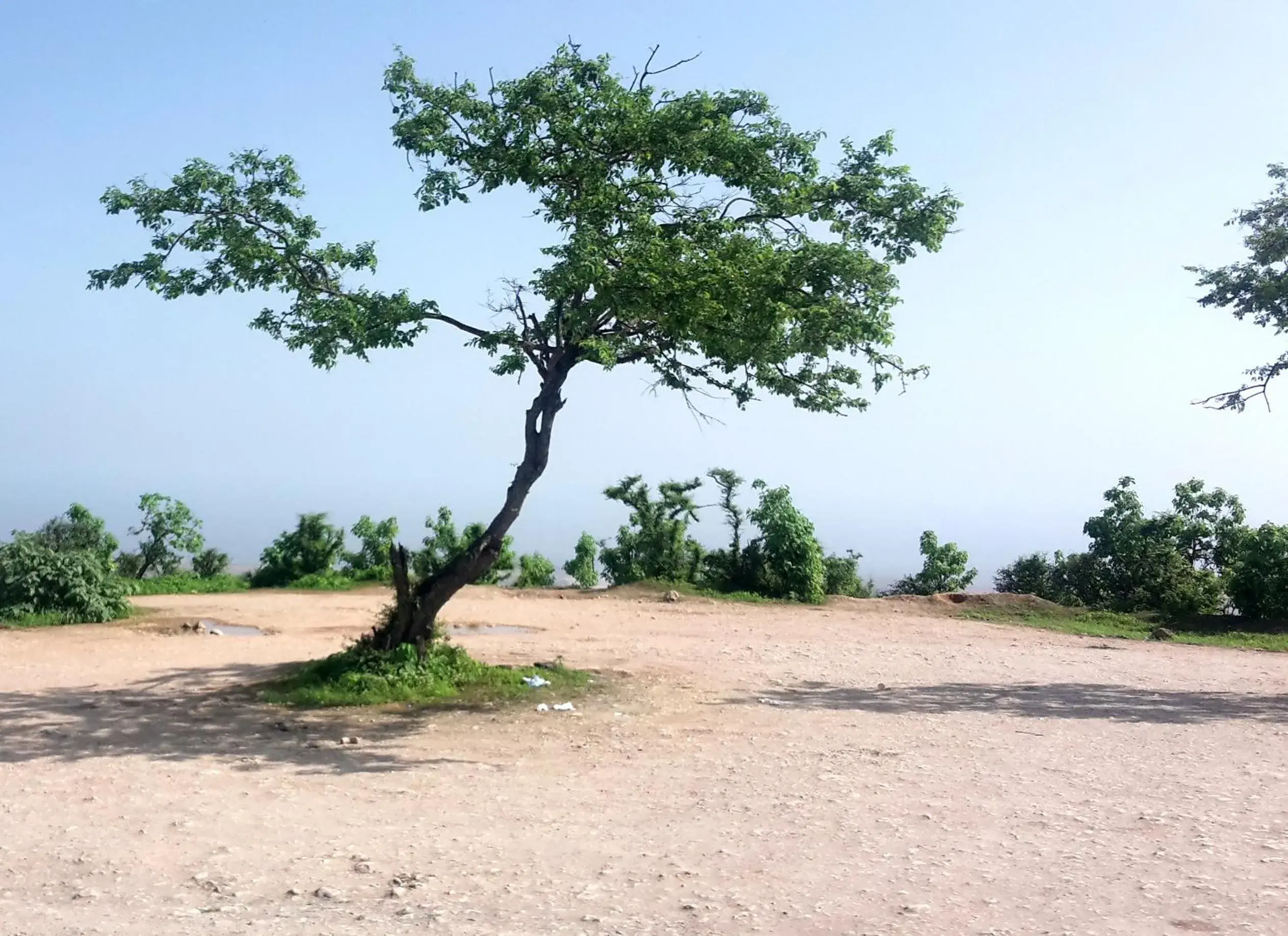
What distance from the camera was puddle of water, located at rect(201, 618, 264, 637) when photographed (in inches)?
563

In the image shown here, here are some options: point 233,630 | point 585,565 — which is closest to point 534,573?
point 585,565

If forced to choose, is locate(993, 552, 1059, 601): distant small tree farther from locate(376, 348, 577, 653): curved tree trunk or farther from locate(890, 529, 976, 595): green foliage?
locate(376, 348, 577, 653): curved tree trunk

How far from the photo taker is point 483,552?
10.3 metres

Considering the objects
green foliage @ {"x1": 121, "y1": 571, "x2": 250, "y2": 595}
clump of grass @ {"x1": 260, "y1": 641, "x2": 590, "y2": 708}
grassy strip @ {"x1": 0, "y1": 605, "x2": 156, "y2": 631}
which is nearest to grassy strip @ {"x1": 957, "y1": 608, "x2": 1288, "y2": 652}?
clump of grass @ {"x1": 260, "y1": 641, "x2": 590, "y2": 708}

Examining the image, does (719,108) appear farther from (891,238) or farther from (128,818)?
(128,818)

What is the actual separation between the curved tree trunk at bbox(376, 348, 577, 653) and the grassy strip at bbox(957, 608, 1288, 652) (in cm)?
1029

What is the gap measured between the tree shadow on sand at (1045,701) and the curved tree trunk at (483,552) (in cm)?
Answer: 273

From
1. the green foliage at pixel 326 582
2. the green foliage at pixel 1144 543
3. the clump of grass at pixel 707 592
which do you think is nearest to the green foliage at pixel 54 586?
the green foliage at pixel 326 582

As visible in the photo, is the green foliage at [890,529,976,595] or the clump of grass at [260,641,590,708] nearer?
the clump of grass at [260,641,590,708]

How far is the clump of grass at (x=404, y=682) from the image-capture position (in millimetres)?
9695

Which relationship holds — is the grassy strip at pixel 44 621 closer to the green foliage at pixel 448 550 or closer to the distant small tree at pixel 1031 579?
the green foliage at pixel 448 550

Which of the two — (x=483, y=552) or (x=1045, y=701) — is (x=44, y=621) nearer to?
(x=483, y=552)

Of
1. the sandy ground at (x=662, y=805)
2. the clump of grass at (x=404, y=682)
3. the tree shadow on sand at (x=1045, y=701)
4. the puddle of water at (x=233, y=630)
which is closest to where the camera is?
the sandy ground at (x=662, y=805)

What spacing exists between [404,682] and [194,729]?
6.17 feet
